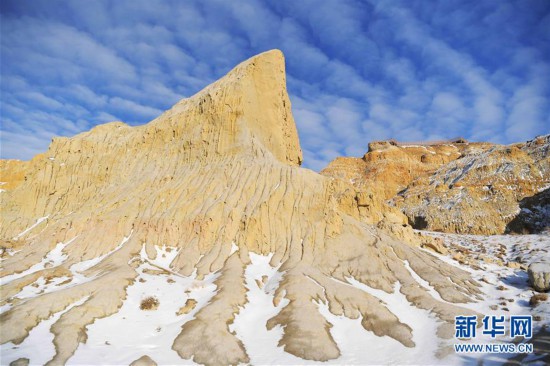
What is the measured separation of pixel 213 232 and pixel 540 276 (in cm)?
3407

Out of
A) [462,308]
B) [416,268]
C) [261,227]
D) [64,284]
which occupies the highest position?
[261,227]

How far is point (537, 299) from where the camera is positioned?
100 feet

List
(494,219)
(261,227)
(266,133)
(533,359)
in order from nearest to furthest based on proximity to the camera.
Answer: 1. (533,359)
2. (261,227)
3. (266,133)
4. (494,219)

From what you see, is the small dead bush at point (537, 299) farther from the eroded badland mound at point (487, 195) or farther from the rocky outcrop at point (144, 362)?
the rocky outcrop at point (144, 362)

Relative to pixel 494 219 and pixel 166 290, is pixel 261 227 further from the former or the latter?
pixel 494 219

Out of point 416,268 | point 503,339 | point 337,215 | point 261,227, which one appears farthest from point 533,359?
point 261,227

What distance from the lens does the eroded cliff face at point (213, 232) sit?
26.7m

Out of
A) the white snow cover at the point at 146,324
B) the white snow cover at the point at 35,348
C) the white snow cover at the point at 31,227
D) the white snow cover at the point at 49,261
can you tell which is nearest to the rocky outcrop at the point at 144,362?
the white snow cover at the point at 146,324

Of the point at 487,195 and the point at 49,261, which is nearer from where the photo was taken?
the point at 49,261

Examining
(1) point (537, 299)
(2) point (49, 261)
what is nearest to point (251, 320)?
(1) point (537, 299)

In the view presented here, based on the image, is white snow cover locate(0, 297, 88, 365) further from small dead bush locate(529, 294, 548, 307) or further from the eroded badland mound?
the eroded badland mound

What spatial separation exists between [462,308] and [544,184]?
6277 centimetres

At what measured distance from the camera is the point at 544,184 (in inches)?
2970

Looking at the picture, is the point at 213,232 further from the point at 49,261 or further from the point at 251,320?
the point at 49,261
